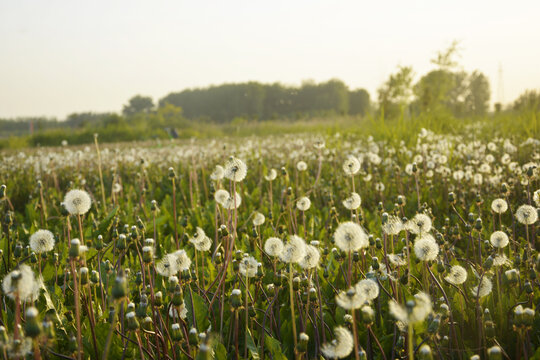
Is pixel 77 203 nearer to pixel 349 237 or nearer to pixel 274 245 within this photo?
pixel 274 245

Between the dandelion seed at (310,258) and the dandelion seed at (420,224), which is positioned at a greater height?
the dandelion seed at (420,224)

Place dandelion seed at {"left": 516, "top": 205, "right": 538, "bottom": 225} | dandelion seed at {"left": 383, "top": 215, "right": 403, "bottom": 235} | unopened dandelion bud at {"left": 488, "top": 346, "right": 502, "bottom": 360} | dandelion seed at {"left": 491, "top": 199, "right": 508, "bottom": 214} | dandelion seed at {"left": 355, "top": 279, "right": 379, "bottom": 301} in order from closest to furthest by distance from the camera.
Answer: unopened dandelion bud at {"left": 488, "top": 346, "right": 502, "bottom": 360} → dandelion seed at {"left": 355, "top": 279, "right": 379, "bottom": 301} → dandelion seed at {"left": 383, "top": 215, "right": 403, "bottom": 235} → dandelion seed at {"left": 516, "top": 205, "right": 538, "bottom": 225} → dandelion seed at {"left": 491, "top": 199, "right": 508, "bottom": 214}

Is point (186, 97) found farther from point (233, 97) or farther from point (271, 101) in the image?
point (271, 101)

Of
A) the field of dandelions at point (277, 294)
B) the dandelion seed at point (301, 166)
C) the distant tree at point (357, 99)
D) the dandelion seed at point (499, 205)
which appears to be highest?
the distant tree at point (357, 99)

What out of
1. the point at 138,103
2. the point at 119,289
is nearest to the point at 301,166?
the point at 119,289

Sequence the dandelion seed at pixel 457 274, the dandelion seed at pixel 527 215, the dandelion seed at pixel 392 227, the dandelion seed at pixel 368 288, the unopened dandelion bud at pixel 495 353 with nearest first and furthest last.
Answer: the unopened dandelion bud at pixel 495 353 → the dandelion seed at pixel 368 288 → the dandelion seed at pixel 457 274 → the dandelion seed at pixel 392 227 → the dandelion seed at pixel 527 215

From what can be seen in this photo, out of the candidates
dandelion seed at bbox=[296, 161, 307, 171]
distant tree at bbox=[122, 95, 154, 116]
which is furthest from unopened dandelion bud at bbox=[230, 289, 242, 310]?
distant tree at bbox=[122, 95, 154, 116]

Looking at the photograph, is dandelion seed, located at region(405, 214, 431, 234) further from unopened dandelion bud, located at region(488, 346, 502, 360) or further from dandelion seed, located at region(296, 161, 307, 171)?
dandelion seed, located at region(296, 161, 307, 171)

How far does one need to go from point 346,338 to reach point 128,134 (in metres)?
23.3

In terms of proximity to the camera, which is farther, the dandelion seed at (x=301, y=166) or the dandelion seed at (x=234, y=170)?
the dandelion seed at (x=301, y=166)

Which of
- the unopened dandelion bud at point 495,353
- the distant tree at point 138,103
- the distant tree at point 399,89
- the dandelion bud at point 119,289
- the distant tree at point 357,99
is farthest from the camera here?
the distant tree at point 357,99

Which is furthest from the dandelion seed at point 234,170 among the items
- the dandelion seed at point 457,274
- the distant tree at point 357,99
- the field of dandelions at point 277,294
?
the distant tree at point 357,99

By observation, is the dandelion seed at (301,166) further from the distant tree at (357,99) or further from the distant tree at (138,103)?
the distant tree at (357,99)

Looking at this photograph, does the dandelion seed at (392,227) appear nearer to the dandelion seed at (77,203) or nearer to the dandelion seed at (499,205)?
the dandelion seed at (499,205)
